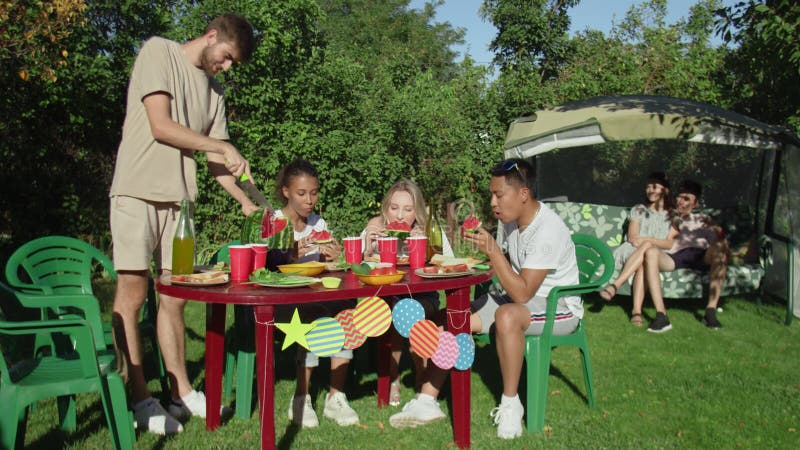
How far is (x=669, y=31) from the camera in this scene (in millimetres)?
11766

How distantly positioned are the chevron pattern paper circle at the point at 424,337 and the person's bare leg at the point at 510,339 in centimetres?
51

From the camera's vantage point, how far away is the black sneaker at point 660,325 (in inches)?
219

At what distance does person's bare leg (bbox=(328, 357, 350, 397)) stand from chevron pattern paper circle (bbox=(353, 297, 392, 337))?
0.83 metres

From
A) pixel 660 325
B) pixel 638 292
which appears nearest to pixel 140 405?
pixel 660 325

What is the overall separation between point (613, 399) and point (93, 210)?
643cm

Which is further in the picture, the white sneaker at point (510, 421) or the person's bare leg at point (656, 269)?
the person's bare leg at point (656, 269)

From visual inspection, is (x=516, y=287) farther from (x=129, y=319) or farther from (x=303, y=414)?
(x=129, y=319)

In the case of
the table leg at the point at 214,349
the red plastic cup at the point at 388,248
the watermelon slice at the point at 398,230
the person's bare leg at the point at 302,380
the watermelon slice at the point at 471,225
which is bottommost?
the person's bare leg at the point at 302,380

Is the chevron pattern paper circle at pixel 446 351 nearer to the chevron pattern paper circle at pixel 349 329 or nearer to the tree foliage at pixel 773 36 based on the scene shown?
the chevron pattern paper circle at pixel 349 329

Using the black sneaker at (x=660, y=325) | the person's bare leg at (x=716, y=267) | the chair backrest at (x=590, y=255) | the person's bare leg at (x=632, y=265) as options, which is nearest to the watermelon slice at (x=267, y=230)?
the chair backrest at (x=590, y=255)

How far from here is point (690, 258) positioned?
20.7ft

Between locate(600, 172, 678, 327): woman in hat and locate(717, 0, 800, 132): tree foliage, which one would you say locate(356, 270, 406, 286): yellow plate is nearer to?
locate(600, 172, 678, 327): woman in hat

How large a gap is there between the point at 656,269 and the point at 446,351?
12.7ft

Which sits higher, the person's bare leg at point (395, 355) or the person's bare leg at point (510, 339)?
the person's bare leg at point (510, 339)
